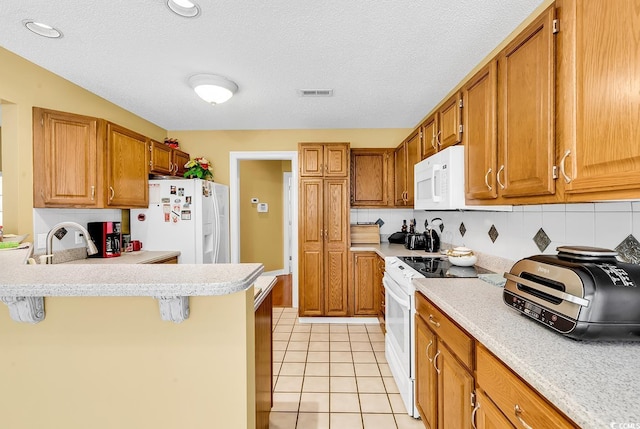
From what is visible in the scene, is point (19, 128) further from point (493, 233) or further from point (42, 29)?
point (493, 233)

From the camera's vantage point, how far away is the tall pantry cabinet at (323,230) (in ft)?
11.1

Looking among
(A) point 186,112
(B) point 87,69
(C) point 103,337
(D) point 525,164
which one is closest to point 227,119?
(A) point 186,112

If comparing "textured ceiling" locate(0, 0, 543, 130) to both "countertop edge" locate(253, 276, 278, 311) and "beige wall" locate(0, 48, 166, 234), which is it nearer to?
"beige wall" locate(0, 48, 166, 234)

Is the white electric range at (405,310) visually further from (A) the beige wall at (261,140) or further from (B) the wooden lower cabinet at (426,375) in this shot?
(A) the beige wall at (261,140)

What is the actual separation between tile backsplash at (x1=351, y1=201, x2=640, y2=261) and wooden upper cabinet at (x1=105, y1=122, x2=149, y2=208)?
3223 millimetres

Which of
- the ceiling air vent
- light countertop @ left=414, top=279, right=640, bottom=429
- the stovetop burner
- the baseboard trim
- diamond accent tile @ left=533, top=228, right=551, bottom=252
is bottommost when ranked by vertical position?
the baseboard trim

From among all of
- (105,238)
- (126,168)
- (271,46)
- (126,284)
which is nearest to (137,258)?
(105,238)

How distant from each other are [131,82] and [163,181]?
987 millimetres

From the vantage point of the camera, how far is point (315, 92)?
106 inches

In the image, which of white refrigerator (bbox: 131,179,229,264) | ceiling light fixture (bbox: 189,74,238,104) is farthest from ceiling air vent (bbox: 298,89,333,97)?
white refrigerator (bbox: 131,179,229,264)

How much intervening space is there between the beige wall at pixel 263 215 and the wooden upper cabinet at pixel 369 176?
2.29 metres

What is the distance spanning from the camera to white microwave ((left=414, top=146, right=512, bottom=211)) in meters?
1.87

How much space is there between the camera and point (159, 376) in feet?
3.61

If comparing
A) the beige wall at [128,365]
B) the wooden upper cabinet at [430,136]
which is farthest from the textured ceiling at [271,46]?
the beige wall at [128,365]
